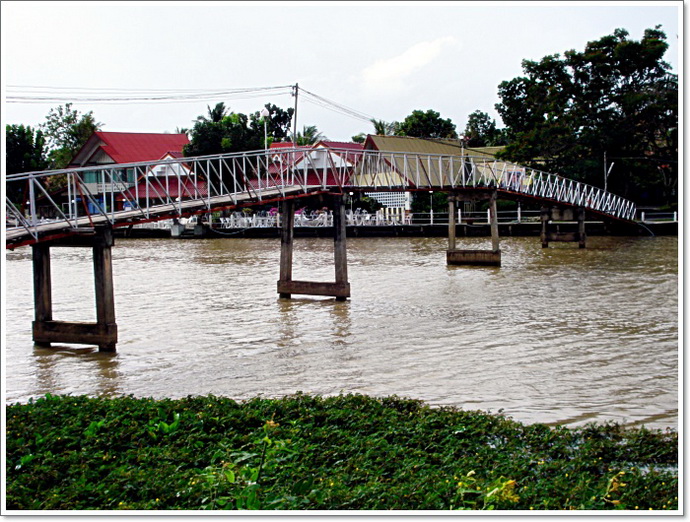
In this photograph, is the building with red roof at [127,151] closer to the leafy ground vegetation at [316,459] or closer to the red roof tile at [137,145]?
the red roof tile at [137,145]

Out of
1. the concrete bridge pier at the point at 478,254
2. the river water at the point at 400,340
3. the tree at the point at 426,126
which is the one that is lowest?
the river water at the point at 400,340

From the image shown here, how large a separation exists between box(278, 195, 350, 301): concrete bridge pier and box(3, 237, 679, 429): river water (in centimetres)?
45

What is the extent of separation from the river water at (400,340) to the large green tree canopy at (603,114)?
1398 cm

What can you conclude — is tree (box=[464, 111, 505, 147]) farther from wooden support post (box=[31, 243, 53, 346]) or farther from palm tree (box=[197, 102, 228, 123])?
wooden support post (box=[31, 243, 53, 346])

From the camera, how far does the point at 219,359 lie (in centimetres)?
1506

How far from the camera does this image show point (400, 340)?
16562 millimetres

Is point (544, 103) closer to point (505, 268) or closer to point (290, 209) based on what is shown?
point (505, 268)

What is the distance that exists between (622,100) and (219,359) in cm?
3620

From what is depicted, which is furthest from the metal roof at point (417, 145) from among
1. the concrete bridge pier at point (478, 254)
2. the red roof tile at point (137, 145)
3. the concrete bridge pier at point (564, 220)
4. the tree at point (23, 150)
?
the tree at point (23, 150)

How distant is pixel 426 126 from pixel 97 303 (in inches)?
→ 2165

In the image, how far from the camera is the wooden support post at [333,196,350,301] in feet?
75.3

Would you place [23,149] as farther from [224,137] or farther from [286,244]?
[286,244]

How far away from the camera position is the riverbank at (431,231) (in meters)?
48.7

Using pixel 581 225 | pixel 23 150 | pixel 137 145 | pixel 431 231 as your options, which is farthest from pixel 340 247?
pixel 23 150
